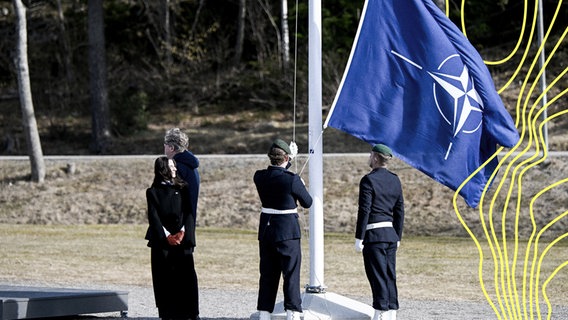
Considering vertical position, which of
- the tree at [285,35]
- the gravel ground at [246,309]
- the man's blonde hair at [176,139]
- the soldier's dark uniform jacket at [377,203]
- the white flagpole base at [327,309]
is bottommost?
the gravel ground at [246,309]

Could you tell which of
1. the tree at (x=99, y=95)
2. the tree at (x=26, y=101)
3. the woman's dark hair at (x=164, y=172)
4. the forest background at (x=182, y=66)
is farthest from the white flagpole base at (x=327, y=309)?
the tree at (x=99, y=95)

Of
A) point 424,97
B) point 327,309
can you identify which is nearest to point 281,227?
point 327,309

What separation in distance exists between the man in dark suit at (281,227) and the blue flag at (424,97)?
26.8 inches

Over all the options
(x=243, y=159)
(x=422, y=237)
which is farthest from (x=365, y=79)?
(x=243, y=159)

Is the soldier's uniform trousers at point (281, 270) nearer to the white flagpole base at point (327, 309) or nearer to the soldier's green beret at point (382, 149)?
the white flagpole base at point (327, 309)

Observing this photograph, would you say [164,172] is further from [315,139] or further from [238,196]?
[238,196]

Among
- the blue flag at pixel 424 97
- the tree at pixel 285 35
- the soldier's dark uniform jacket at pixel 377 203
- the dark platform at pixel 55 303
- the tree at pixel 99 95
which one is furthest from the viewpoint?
the tree at pixel 285 35

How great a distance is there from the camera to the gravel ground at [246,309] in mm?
11680

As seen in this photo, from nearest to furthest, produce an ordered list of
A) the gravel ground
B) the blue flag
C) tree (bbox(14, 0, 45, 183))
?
1. the blue flag
2. the gravel ground
3. tree (bbox(14, 0, 45, 183))

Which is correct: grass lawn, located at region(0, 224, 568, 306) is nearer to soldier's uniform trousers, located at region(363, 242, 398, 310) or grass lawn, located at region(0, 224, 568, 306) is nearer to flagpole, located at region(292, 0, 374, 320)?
flagpole, located at region(292, 0, 374, 320)

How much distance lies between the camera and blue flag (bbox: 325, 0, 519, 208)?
997 cm

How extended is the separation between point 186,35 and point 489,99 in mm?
37874

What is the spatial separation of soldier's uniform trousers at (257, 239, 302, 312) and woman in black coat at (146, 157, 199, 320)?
0.84 m

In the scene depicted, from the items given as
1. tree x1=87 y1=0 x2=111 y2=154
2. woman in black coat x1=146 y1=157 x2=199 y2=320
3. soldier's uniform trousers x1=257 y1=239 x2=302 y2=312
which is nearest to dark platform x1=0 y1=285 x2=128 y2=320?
woman in black coat x1=146 y1=157 x2=199 y2=320
